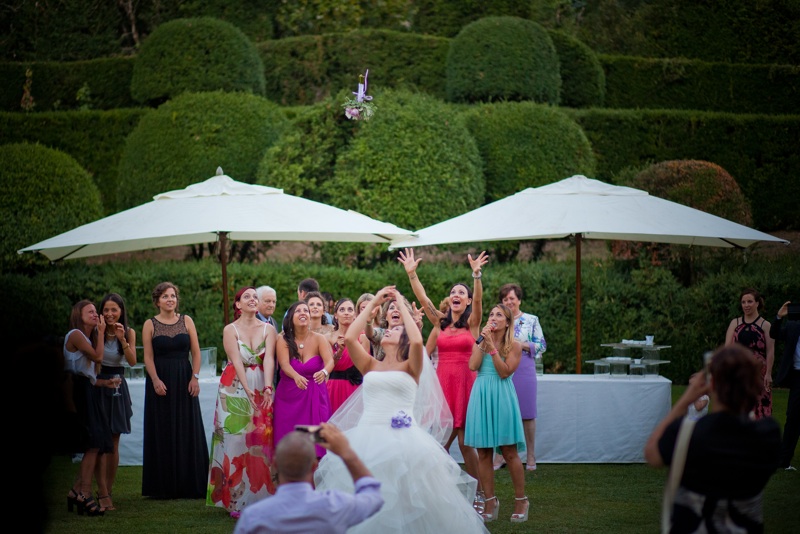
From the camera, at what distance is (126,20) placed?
2430 centimetres

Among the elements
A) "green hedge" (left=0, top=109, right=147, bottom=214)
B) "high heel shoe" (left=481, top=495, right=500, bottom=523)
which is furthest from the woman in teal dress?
"green hedge" (left=0, top=109, right=147, bottom=214)

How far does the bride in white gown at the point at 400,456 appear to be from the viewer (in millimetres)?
6145

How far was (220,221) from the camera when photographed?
861 centimetres

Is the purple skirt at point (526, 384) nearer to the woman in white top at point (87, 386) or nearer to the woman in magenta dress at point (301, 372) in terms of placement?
the woman in magenta dress at point (301, 372)

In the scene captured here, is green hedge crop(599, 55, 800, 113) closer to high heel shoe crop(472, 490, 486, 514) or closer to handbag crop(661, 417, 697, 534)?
high heel shoe crop(472, 490, 486, 514)

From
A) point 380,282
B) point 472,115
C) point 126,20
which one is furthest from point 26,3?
point 380,282

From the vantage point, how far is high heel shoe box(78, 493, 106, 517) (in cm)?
767

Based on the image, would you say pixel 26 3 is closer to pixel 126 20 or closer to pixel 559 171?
pixel 126 20

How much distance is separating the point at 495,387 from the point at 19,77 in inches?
669

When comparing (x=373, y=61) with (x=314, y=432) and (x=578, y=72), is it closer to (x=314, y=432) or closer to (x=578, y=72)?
(x=578, y=72)

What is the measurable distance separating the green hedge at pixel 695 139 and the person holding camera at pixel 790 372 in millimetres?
9719

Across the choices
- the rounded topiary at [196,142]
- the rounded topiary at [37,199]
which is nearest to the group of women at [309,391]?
the rounded topiary at [37,199]

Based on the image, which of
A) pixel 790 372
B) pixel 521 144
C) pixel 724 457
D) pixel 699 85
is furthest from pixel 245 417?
pixel 699 85

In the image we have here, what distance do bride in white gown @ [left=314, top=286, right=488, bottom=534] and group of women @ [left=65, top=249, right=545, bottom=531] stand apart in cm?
1
